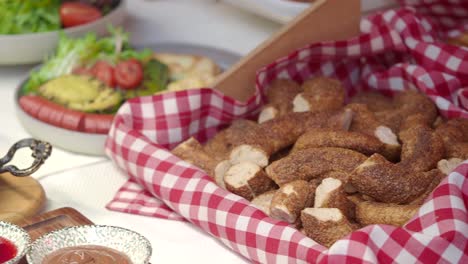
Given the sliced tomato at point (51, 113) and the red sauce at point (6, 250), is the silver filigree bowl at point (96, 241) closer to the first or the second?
the red sauce at point (6, 250)

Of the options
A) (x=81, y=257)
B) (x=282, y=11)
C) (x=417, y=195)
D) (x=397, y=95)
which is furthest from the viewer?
(x=282, y=11)

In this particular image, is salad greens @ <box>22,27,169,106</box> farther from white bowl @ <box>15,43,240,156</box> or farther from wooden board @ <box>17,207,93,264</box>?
wooden board @ <box>17,207,93,264</box>

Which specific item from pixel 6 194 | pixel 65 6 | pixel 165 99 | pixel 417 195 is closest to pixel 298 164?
pixel 417 195

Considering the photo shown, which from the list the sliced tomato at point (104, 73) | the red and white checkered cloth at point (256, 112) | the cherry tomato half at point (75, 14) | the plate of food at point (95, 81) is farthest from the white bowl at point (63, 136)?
the cherry tomato half at point (75, 14)

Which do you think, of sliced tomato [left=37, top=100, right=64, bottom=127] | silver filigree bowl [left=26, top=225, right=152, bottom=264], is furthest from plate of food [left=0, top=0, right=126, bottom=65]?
silver filigree bowl [left=26, top=225, right=152, bottom=264]

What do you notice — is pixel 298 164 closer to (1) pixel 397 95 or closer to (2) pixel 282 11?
(1) pixel 397 95

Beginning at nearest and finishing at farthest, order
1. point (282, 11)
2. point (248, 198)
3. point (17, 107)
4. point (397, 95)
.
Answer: point (248, 198)
point (397, 95)
point (17, 107)
point (282, 11)

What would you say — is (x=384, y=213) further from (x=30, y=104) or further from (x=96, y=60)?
(x=96, y=60)
